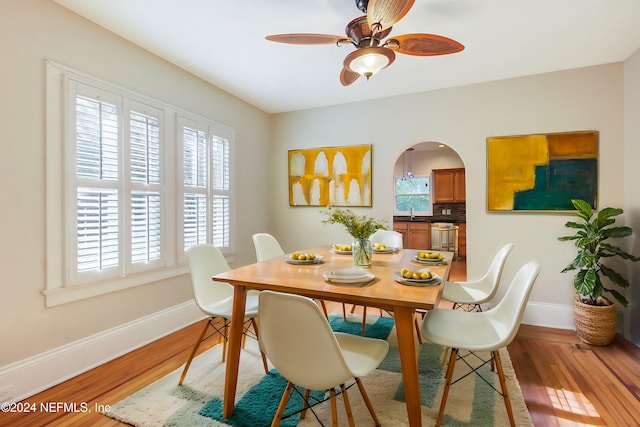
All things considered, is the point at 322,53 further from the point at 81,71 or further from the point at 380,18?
the point at 81,71

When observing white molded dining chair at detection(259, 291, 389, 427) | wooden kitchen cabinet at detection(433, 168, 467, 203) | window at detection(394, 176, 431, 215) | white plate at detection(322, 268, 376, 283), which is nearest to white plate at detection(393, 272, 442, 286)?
white plate at detection(322, 268, 376, 283)

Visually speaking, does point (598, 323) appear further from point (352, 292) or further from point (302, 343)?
point (302, 343)

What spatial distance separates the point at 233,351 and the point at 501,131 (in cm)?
347

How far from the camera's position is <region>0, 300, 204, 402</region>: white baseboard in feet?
6.28

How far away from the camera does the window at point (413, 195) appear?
7691 mm

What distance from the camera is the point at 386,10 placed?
159 centimetres

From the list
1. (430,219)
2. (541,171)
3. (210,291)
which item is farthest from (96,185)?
(430,219)

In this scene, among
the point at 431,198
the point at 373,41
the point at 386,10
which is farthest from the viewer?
the point at 431,198

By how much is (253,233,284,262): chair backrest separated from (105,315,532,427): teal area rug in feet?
2.99

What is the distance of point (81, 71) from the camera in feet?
7.45

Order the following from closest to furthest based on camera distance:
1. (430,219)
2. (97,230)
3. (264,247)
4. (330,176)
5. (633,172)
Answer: (97,230)
(633,172)
(264,247)
(330,176)
(430,219)

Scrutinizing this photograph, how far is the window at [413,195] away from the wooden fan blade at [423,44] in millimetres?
6013

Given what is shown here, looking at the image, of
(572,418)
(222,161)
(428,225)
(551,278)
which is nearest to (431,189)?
(428,225)

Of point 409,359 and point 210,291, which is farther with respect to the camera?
point 210,291
